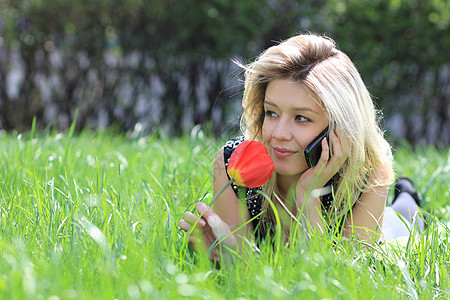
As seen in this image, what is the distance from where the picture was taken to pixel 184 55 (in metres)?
6.27

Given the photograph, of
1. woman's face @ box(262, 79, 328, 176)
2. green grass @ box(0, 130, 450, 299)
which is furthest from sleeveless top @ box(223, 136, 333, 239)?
green grass @ box(0, 130, 450, 299)

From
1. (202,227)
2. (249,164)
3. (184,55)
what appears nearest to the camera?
(249,164)

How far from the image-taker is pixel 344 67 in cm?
214

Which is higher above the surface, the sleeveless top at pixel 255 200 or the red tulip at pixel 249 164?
the red tulip at pixel 249 164

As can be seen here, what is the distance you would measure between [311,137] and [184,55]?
14.8ft

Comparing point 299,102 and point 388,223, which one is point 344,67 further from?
point 388,223

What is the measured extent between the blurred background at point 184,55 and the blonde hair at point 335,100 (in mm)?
3664

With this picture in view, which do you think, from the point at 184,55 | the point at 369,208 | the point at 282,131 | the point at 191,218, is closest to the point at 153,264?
the point at 191,218

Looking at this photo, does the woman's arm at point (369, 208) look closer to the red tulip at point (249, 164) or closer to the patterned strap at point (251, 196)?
the patterned strap at point (251, 196)

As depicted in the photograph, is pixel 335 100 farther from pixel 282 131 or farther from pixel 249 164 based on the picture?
pixel 249 164

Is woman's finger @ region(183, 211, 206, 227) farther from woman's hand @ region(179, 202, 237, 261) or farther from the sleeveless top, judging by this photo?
the sleeveless top

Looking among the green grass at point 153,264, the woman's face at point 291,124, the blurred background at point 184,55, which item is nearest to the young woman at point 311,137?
the woman's face at point 291,124

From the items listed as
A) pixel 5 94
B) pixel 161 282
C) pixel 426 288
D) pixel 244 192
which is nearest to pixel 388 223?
pixel 244 192

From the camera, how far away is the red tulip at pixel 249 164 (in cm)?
159
